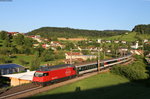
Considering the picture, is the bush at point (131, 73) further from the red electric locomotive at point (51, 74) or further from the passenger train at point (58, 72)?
the red electric locomotive at point (51, 74)

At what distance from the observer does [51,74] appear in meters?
27.3

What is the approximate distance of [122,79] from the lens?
40.6 meters

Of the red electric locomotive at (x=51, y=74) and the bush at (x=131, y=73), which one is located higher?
the red electric locomotive at (x=51, y=74)

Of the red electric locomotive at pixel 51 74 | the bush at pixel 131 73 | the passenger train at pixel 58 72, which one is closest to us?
the red electric locomotive at pixel 51 74

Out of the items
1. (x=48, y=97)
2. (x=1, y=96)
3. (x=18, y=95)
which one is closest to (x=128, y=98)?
(x=48, y=97)

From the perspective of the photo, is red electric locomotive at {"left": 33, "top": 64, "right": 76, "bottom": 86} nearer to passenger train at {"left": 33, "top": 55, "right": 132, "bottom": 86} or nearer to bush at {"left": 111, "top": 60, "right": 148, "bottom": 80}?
passenger train at {"left": 33, "top": 55, "right": 132, "bottom": 86}

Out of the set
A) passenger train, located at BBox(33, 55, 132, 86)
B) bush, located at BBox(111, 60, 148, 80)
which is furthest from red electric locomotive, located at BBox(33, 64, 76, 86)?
bush, located at BBox(111, 60, 148, 80)

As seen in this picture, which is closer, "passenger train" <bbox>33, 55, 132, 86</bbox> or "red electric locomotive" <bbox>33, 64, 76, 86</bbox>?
"red electric locomotive" <bbox>33, 64, 76, 86</bbox>

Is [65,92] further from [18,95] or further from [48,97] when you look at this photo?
[18,95]

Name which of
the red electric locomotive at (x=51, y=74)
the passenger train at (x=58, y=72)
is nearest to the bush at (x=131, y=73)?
the passenger train at (x=58, y=72)

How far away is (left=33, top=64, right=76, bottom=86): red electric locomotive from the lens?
26.1 m

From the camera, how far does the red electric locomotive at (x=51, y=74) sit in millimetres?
26089

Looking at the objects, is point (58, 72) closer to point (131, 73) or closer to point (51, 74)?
point (51, 74)

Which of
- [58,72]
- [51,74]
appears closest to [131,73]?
[58,72]
